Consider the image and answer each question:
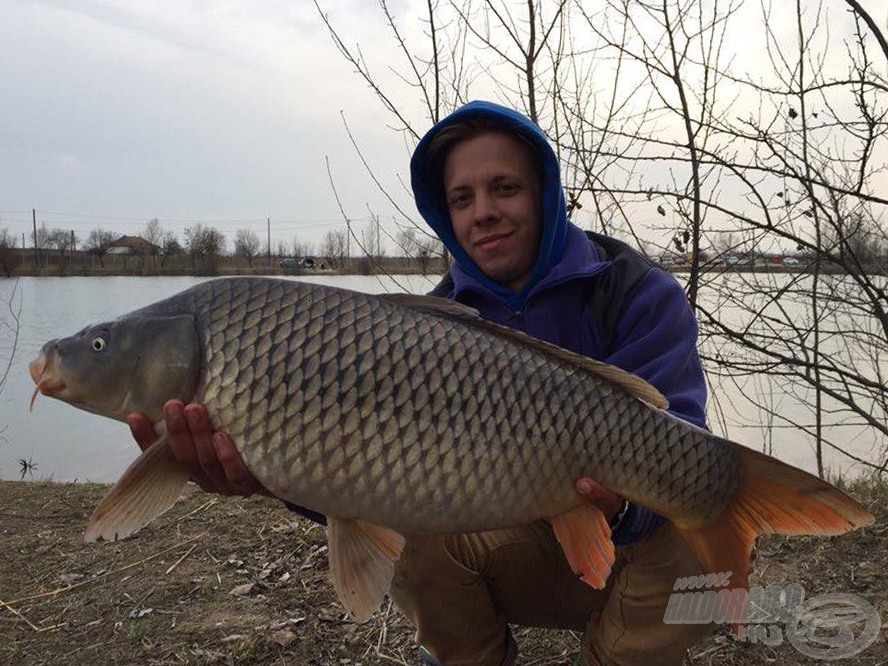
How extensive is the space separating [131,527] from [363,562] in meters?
0.43

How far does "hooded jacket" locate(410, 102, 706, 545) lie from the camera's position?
62.6 inches

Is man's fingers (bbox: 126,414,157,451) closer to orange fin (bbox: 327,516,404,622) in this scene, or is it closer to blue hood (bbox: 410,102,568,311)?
orange fin (bbox: 327,516,404,622)

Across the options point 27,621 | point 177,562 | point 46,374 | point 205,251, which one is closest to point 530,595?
point 46,374

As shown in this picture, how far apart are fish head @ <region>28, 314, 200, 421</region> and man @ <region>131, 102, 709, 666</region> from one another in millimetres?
63

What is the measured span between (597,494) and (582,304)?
584mm

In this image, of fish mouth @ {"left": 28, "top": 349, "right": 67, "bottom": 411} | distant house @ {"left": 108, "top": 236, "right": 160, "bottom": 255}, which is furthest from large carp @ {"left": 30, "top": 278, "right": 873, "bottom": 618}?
distant house @ {"left": 108, "top": 236, "right": 160, "bottom": 255}

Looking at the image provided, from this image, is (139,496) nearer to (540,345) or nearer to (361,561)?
(361,561)

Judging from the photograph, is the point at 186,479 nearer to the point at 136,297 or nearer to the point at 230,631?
the point at 230,631

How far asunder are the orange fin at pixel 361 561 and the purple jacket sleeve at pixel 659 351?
0.50 metres

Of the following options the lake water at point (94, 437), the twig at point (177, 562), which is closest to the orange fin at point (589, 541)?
the twig at point (177, 562)

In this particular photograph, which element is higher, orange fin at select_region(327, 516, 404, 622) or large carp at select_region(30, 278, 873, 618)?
large carp at select_region(30, 278, 873, 618)

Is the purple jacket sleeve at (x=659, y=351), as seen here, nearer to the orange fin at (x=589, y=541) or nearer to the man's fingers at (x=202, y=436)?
the orange fin at (x=589, y=541)

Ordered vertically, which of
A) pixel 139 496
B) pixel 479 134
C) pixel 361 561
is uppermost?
pixel 479 134

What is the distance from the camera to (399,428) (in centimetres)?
127
